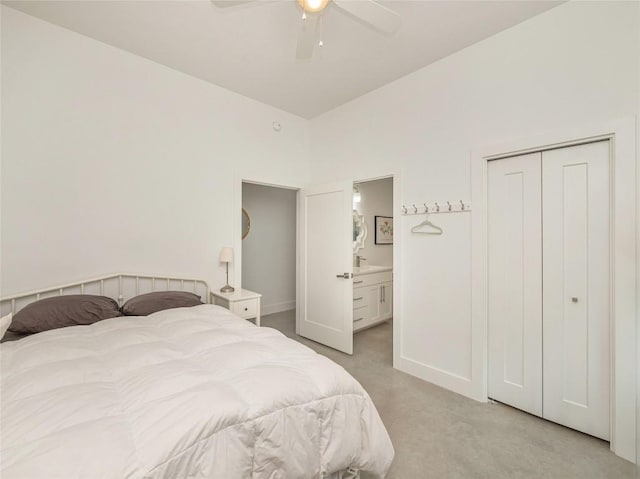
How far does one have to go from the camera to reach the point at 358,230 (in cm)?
488

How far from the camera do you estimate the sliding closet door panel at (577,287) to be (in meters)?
1.88

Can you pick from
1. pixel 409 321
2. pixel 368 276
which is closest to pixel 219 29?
pixel 409 321

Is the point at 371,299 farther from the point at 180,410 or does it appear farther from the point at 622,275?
the point at 180,410

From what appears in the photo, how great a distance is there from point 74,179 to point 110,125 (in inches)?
22.1

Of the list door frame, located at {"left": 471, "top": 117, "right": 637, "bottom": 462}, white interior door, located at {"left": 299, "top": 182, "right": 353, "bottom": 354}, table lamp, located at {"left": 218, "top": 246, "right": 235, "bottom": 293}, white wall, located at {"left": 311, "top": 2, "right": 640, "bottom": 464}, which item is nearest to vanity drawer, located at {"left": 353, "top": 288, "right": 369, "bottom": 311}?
white interior door, located at {"left": 299, "top": 182, "right": 353, "bottom": 354}

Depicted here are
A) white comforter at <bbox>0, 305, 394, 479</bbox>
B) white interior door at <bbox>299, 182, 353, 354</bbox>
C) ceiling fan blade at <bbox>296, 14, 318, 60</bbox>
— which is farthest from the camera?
white interior door at <bbox>299, 182, 353, 354</bbox>

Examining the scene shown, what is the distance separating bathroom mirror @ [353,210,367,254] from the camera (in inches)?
189

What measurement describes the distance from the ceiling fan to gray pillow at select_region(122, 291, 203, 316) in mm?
2113

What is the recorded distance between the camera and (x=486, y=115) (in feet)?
7.75

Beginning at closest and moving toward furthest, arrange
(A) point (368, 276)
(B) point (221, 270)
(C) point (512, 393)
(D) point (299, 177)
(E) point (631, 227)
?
(E) point (631, 227) < (C) point (512, 393) < (B) point (221, 270) < (D) point (299, 177) < (A) point (368, 276)

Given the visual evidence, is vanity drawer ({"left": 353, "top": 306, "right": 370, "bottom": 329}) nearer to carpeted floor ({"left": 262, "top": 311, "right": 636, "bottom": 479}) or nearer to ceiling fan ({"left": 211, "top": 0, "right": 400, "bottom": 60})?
carpeted floor ({"left": 262, "top": 311, "right": 636, "bottom": 479})

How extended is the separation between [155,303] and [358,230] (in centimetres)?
330

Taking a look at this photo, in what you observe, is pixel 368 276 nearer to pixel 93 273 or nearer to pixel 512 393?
pixel 512 393

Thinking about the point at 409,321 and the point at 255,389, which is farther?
the point at 409,321
